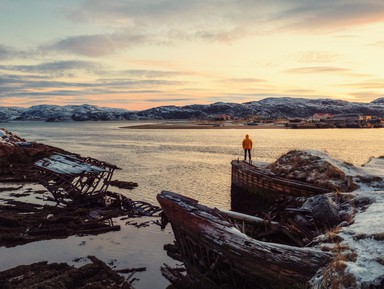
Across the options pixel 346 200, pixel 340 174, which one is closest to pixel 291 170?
pixel 340 174

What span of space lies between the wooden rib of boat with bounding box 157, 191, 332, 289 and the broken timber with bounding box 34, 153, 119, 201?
41.4 feet

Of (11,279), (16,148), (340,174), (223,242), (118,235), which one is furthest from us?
(16,148)

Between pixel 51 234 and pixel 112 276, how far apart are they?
619cm

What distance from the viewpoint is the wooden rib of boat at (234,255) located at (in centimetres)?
901

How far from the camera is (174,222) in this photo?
13211 mm

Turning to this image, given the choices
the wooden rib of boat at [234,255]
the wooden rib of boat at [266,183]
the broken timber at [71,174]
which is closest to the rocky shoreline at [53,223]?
the broken timber at [71,174]

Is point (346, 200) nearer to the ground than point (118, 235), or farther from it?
farther from it

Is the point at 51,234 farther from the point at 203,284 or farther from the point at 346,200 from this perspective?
the point at 346,200

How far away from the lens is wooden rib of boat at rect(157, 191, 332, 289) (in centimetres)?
901

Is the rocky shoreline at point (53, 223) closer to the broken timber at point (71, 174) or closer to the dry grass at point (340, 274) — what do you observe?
the broken timber at point (71, 174)

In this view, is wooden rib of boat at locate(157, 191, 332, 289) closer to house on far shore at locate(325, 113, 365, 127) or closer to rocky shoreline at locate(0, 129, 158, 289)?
rocky shoreline at locate(0, 129, 158, 289)

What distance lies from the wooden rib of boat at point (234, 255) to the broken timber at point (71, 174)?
12.6 m

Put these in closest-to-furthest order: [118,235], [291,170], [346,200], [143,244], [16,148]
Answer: [346,200] < [143,244] < [118,235] < [291,170] < [16,148]

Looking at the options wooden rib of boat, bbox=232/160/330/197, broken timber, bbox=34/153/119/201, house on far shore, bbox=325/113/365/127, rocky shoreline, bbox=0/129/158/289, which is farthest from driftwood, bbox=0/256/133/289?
house on far shore, bbox=325/113/365/127
